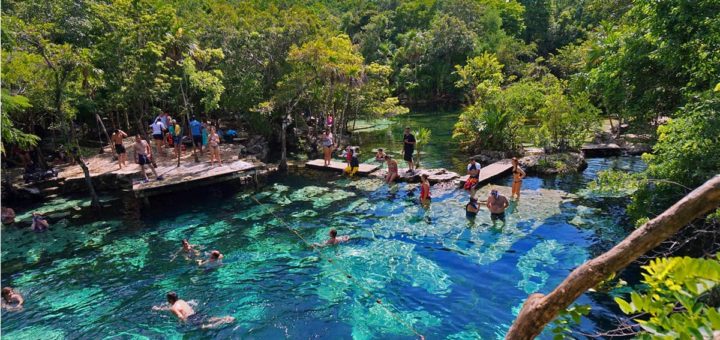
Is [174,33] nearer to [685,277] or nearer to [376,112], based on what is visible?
[376,112]

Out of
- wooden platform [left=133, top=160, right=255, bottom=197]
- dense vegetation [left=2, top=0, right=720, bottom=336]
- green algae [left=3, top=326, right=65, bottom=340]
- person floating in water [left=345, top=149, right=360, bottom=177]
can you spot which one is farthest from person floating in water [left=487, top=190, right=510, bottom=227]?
green algae [left=3, top=326, right=65, bottom=340]

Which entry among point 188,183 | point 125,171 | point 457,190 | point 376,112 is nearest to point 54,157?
point 125,171

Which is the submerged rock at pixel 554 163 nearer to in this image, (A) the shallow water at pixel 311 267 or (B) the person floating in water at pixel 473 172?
(A) the shallow water at pixel 311 267

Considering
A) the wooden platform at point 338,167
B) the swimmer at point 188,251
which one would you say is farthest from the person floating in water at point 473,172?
the swimmer at point 188,251

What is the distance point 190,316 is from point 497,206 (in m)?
9.40

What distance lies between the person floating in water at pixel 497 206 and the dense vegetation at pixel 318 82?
3261 mm


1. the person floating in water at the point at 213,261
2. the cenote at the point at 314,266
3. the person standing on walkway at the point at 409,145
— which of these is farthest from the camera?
the person standing on walkway at the point at 409,145

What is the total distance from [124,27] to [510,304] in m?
18.0

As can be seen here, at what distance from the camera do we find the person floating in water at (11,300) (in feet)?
33.5

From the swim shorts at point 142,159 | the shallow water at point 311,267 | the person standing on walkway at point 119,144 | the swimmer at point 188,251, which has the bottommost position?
the shallow water at point 311,267

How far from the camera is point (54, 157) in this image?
73.4ft

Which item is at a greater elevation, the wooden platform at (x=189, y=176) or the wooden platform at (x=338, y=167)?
the wooden platform at (x=189, y=176)

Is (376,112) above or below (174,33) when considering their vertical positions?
below

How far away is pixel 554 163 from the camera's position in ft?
65.5
